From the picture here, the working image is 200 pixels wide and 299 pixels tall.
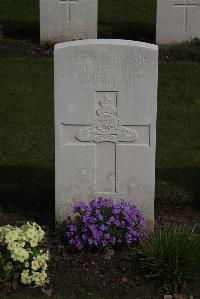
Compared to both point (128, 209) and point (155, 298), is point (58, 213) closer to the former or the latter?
point (128, 209)

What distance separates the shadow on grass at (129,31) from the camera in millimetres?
14375

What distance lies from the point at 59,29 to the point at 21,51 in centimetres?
102

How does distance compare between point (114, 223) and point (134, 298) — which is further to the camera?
point (114, 223)

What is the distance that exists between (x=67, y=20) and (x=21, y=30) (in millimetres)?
1225

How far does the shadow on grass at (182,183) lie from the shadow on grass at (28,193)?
4.09 feet

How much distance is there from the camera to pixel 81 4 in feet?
45.2

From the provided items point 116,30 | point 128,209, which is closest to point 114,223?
point 128,209

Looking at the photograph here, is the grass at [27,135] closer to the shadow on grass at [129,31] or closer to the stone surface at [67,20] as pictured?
the stone surface at [67,20]

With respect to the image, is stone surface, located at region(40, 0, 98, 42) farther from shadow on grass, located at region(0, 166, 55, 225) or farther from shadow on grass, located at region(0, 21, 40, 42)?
shadow on grass, located at region(0, 166, 55, 225)

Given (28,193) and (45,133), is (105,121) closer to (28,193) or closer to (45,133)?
(28,193)

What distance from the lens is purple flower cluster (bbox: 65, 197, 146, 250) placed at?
626 centimetres

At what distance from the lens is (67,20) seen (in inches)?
546

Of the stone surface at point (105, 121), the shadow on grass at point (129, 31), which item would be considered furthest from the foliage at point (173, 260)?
the shadow on grass at point (129, 31)

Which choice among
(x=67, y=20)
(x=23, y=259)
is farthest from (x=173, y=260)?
(x=67, y=20)
